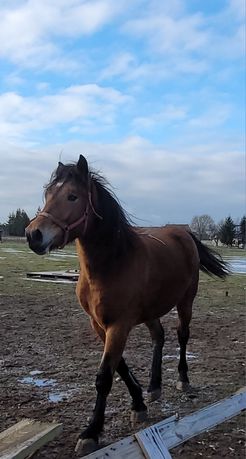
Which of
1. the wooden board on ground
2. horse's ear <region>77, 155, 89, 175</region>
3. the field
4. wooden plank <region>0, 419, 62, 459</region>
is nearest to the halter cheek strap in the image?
horse's ear <region>77, 155, 89, 175</region>

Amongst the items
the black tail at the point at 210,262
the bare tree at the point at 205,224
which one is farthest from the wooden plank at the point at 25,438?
the bare tree at the point at 205,224

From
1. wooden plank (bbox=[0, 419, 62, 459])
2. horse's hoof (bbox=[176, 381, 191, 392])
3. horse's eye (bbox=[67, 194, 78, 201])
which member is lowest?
horse's hoof (bbox=[176, 381, 191, 392])

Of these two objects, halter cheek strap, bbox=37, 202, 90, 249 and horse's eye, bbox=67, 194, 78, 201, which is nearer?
halter cheek strap, bbox=37, 202, 90, 249

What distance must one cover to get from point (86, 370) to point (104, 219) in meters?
2.16

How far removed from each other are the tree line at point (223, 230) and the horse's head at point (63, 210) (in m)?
62.7

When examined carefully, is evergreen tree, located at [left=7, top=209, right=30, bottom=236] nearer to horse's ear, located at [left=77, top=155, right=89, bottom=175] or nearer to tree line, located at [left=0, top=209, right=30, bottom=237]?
tree line, located at [left=0, top=209, right=30, bottom=237]

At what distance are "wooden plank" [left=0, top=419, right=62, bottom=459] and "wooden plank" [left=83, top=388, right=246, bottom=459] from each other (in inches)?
28.0

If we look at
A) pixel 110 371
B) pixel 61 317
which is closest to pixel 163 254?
pixel 110 371

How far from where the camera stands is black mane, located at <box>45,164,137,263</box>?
3539 millimetres

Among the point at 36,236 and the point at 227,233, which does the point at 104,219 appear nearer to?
the point at 36,236

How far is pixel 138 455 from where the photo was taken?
2.45 m

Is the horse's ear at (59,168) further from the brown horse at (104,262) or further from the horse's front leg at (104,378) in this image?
the horse's front leg at (104,378)

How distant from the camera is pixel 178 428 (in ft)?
8.95

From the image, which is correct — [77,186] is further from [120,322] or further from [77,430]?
[77,430]
